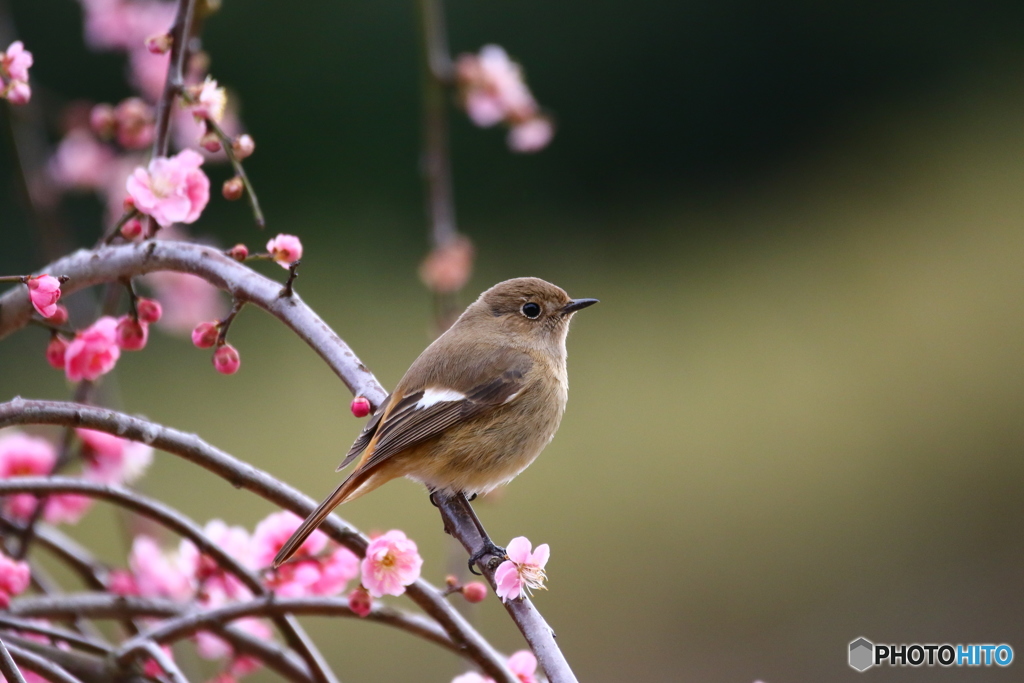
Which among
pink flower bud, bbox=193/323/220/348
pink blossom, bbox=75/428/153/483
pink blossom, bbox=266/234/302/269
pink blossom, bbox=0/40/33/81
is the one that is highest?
pink blossom, bbox=0/40/33/81

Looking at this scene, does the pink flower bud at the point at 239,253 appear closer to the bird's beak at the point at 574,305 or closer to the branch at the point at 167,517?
the branch at the point at 167,517

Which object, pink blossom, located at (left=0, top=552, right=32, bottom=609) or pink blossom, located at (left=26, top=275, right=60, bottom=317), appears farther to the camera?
pink blossom, located at (left=0, top=552, right=32, bottom=609)

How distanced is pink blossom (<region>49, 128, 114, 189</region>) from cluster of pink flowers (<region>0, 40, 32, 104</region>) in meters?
1.63

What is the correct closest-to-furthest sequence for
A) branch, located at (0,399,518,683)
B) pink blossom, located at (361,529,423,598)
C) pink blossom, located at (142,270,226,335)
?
1. branch, located at (0,399,518,683)
2. pink blossom, located at (361,529,423,598)
3. pink blossom, located at (142,270,226,335)

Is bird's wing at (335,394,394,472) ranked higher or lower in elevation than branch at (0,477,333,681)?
higher

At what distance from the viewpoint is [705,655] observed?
17.2 ft

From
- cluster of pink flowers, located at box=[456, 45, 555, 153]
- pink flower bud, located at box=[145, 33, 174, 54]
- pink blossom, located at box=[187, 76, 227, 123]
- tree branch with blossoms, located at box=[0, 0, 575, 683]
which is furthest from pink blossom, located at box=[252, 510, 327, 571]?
cluster of pink flowers, located at box=[456, 45, 555, 153]

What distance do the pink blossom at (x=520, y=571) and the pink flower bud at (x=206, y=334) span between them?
499 mm

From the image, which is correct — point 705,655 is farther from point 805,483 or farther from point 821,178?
point 821,178

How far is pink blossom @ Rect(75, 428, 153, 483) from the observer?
5.75ft

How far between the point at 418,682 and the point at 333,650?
71 centimetres

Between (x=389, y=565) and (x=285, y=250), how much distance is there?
1.39 ft

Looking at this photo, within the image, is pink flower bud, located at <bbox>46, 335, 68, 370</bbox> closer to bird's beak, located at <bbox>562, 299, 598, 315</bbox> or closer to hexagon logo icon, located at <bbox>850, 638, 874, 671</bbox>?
bird's beak, located at <bbox>562, 299, 598, 315</bbox>

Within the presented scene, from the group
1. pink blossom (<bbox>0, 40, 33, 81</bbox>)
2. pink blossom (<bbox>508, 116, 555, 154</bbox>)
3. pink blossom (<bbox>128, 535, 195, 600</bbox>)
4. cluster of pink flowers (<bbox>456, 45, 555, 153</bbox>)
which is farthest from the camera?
pink blossom (<bbox>508, 116, 555, 154</bbox>)
